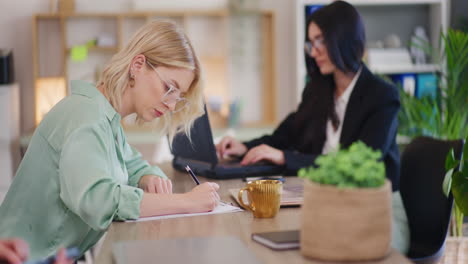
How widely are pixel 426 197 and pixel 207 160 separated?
82 centimetres

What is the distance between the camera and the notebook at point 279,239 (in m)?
1.37

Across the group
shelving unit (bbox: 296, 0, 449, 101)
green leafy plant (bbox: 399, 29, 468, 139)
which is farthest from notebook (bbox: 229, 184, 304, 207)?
shelving unit (bbox: 296, 0, 449, 101)

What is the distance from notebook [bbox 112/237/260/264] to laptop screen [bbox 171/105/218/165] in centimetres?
93

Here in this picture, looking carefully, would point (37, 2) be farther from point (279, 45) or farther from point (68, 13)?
point (279, 45)

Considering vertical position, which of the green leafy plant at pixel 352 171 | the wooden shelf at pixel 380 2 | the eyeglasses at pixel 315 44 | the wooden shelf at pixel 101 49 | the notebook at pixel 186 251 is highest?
the wooden shelf at pixel 380 2

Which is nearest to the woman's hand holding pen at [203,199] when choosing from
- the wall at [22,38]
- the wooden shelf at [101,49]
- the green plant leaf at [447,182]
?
the green plant leaf at [447,182]

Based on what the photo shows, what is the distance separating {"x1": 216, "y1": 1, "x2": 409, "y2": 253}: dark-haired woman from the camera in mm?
2461

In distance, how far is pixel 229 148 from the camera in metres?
2.78

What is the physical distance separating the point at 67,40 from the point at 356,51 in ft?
11.4

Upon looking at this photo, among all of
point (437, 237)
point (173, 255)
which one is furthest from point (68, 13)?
point (173, 255)

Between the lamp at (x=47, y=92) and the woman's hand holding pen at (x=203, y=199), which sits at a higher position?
the woman's hand holding pen at (x=203, y=199)

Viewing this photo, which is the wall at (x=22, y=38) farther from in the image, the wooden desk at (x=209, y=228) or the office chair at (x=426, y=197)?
the wooden desk at (x=209, y=228)

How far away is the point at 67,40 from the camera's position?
5.49 m

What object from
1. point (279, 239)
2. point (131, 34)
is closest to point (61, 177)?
point (279, 239)
